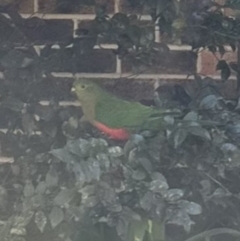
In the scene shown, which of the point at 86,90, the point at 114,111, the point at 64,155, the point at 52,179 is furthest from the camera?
the point at 86,90

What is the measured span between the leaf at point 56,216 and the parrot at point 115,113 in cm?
21

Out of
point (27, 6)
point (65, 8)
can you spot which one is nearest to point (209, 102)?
point (65, 8)

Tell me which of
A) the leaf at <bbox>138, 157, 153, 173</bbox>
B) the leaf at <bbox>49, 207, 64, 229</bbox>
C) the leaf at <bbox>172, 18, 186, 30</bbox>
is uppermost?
the leaf at <bbox>172, 18, 186, 30</bbox>

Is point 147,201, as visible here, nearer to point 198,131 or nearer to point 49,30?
point 198,131

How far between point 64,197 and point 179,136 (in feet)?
0.84

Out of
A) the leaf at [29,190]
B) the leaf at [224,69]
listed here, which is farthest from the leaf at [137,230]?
the leaf at [224,69]

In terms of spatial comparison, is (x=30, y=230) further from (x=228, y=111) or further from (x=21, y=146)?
(x=228, y=111)

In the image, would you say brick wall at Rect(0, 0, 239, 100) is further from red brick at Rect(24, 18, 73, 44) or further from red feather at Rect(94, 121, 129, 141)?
red feather at Rect(94, 121, 129, 141)

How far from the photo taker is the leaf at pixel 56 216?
1508mm

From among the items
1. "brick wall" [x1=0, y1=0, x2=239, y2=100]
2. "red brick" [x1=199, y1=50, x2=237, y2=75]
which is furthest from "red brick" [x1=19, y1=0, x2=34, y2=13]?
"red brick" [x1=199, y1=50, x2=237, y2=75]

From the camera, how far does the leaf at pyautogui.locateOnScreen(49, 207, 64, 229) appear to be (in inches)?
59.4

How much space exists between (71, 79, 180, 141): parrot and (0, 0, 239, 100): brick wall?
0.78 feet

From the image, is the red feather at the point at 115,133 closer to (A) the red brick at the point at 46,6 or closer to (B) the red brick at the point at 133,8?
(B) the red brick at the point at 133,8

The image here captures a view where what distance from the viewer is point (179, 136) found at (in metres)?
1.43
